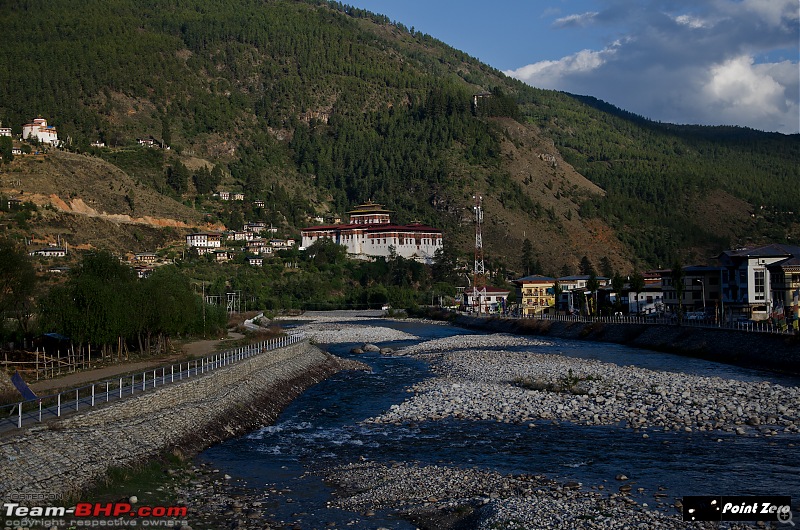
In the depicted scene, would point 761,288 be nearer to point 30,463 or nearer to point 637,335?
point 637,335

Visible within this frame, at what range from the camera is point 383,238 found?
171 meters

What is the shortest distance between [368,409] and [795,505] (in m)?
20.9

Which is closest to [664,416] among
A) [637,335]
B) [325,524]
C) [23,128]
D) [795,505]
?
[795,505]

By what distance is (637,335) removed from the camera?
72875 millimetres

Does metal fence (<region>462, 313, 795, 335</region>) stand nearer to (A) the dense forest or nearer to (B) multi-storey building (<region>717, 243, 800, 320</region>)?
(B) multi-storey building (<region>717, 243, 800, 320</region>)

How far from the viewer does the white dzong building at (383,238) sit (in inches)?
6693

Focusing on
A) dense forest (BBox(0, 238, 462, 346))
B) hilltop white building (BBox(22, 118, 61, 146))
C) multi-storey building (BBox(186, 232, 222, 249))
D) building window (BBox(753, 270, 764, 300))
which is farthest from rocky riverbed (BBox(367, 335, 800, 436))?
hilltop white building (BBox(22, 118, 61, 146))

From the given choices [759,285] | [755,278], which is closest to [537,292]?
[755,278]

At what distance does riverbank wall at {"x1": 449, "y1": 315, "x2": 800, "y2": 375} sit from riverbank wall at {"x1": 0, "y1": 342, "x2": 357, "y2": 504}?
28619mm

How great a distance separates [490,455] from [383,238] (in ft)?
477

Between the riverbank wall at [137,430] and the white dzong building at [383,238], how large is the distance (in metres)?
126

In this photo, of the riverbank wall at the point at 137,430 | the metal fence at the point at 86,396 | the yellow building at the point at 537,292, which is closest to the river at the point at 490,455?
the riverbank wall at the point at 137,430

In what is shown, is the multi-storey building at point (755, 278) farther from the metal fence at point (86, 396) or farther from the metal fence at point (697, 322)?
the metal fence at point (86, 396)

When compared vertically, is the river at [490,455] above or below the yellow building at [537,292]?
below
